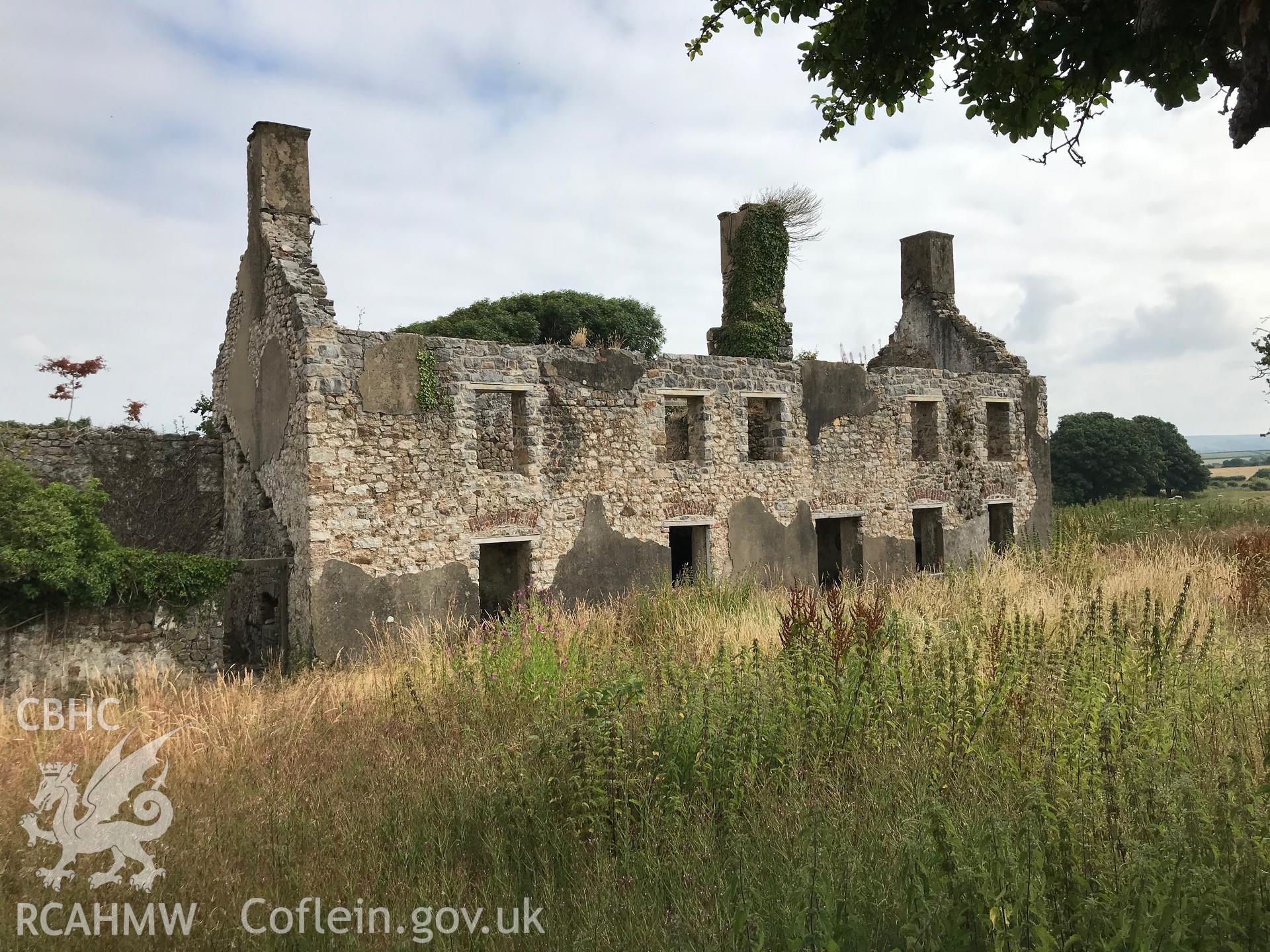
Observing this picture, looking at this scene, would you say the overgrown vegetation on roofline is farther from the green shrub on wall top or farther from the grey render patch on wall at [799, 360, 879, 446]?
the green shrub on wall top

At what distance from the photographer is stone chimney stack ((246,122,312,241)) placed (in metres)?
13.2

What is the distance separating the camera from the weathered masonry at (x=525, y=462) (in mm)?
12047

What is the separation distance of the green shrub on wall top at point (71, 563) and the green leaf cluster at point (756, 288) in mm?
10657

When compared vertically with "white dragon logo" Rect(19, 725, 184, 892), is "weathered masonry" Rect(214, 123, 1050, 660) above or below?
above

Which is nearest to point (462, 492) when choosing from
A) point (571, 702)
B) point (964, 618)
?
point (571, 702)

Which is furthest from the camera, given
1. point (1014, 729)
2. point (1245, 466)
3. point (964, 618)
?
point (1245, 466)

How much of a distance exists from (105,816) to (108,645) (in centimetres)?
545

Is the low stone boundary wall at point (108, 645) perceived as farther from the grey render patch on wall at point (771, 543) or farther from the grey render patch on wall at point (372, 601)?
the grey render patch on wall at point (771, 543)

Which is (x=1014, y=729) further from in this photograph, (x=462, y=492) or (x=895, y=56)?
(x=462, y=492)

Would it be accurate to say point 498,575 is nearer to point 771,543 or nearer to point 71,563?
point 771,543

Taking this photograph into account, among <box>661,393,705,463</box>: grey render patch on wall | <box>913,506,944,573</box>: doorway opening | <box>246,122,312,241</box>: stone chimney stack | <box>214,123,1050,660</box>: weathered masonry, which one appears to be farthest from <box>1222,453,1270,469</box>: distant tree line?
<box>246,122,312,241</box>: stone chimney stack

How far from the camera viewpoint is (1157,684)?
6574 millimetres

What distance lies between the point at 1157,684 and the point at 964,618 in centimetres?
340

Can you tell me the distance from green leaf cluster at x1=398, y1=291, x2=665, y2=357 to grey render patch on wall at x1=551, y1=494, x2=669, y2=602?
75.2 ft
